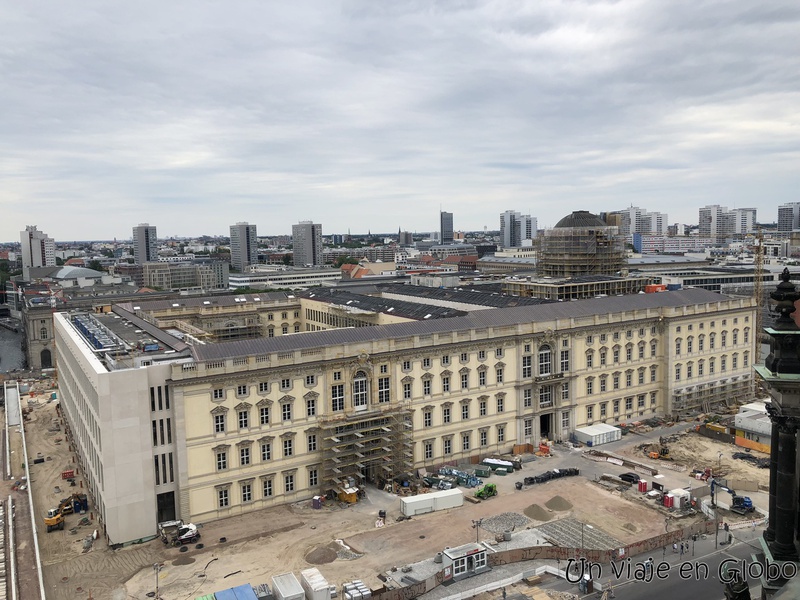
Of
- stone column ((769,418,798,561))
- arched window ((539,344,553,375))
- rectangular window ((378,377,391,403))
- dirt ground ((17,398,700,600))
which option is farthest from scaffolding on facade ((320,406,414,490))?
stone column ((769,418,798,561))

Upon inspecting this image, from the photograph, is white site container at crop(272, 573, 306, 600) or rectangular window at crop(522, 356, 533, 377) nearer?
white site container at crop(272, 573, 306, 600)

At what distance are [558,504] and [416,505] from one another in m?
14.9

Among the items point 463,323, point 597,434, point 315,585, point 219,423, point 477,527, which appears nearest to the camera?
point 315,585

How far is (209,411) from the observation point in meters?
67.6

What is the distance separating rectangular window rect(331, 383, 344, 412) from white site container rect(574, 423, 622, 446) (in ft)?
115

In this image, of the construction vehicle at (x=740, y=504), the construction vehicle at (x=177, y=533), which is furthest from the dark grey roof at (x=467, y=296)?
the construction vehicle at (x=177, y=533)

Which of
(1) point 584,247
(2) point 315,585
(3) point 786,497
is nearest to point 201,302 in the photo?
(1) point 584,247

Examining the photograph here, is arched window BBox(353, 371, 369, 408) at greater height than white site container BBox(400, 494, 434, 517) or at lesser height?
greater

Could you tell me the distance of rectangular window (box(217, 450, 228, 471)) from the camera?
68188 mm

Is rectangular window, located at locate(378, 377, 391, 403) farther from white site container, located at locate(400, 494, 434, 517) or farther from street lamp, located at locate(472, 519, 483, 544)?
street lamp, located at locate(472, 519, 483, 544)

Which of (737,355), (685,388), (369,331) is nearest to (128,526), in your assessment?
(369,331)

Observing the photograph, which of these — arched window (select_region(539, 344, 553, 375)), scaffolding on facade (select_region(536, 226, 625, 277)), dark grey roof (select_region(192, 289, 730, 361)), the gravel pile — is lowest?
the gravel pile

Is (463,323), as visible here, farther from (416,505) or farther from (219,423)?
(219,423)

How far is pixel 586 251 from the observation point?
135625mm
